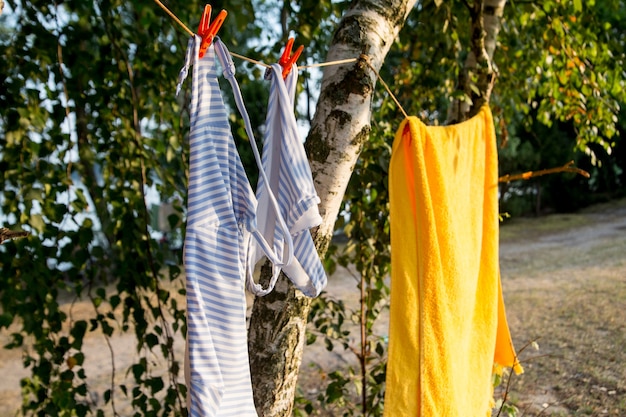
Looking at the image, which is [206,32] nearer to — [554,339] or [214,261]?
[214,261]

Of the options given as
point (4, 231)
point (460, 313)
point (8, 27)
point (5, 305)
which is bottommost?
point (460, 313)

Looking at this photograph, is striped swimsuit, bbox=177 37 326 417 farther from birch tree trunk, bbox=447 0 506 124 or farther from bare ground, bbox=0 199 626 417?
bare ground, bbox=0 199 626 417

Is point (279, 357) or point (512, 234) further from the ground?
point (279, 357)

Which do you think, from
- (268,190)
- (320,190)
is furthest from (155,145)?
(268,190)

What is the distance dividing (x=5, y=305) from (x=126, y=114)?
2.60 feet

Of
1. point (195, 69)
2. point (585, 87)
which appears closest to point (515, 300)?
point (585, 87)

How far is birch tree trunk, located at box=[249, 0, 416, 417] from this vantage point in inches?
47.1

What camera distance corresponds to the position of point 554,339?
12.2 ft

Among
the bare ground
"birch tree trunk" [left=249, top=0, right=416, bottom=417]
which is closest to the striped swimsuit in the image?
"birch tree trunk" [left=249, top=0, right=416, bottom=417]

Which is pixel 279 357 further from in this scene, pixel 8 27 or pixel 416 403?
pixel 8 27

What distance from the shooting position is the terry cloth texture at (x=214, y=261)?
2.77ft

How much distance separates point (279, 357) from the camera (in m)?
1.20

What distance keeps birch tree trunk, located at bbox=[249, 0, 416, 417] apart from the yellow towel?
0.59 feet

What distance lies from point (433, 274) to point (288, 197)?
1.56 feet
